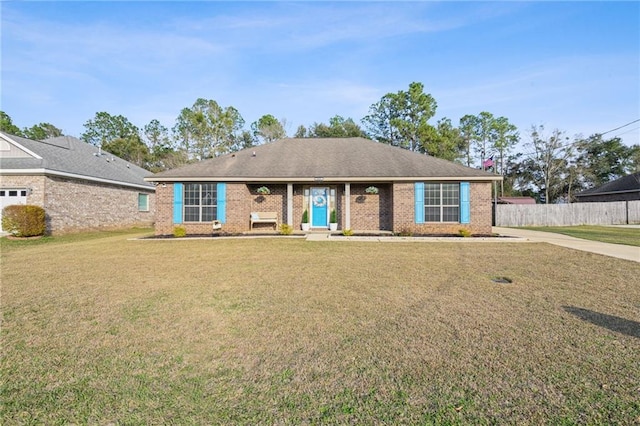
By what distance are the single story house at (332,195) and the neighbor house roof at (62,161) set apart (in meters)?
5.33

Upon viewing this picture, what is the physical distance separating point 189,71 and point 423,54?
1241 centimetres

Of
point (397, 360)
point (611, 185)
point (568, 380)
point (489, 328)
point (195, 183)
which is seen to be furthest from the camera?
point (611, 185)

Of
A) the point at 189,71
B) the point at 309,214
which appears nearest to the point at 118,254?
the point at 309,214

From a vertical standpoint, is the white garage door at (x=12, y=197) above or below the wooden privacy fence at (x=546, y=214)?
above

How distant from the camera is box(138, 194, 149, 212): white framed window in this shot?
20.3 m

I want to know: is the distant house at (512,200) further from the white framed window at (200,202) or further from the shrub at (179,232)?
the shrub at (179,232)

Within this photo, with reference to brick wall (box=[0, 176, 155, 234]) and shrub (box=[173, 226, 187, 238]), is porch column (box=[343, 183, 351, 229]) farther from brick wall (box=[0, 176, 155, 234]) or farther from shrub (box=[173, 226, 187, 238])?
brick wall (box=[0, 176, 155, 234])

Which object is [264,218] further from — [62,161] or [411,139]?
[411,139]

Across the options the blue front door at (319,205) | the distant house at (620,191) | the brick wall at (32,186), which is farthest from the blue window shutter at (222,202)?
the distant house at (620,191)

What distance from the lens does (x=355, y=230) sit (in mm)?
14117

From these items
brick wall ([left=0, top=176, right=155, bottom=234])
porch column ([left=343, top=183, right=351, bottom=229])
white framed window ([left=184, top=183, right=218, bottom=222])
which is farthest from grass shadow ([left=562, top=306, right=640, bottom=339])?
brick wall ([left=0, top=176, right=155, bottom=234])

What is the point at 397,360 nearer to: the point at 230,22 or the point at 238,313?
the point at 238,313

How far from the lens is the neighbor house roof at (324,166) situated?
13.2 metres

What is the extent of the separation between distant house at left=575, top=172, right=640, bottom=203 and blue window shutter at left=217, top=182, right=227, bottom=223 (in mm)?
33740
